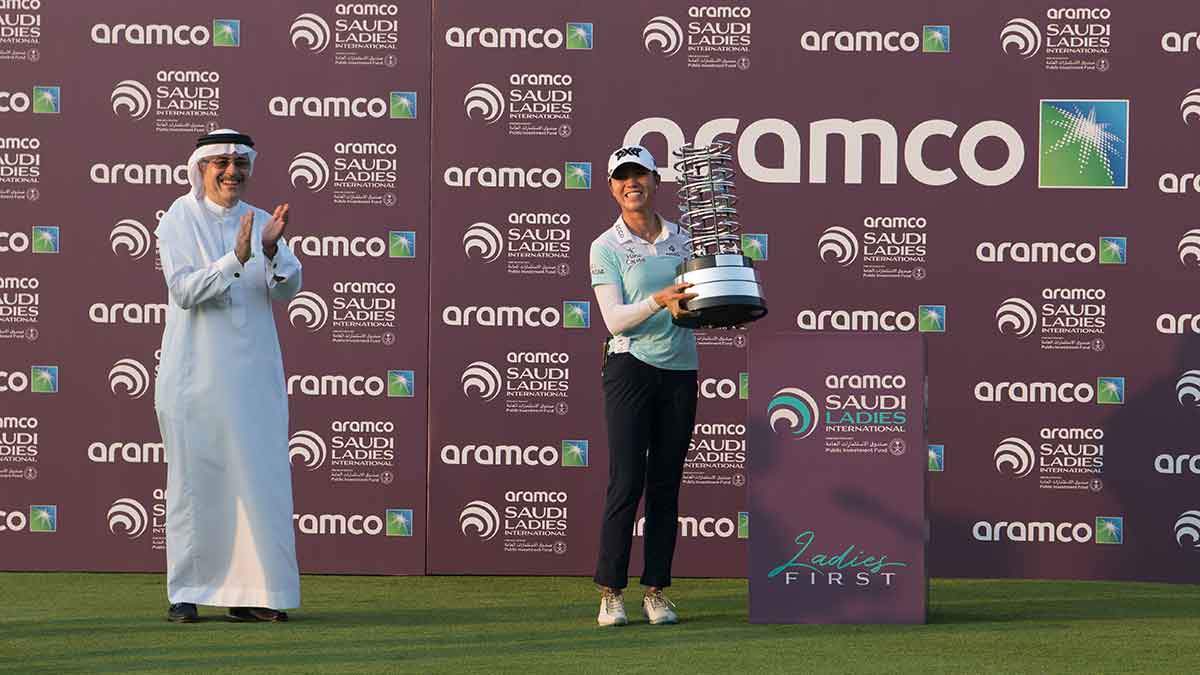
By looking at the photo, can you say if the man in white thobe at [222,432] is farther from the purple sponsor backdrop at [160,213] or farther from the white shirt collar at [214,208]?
the purple sponsor backdrop at [160,213]

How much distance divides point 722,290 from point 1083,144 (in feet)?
8.92

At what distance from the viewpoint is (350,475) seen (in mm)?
7367

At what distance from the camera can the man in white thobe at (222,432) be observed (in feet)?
19.1

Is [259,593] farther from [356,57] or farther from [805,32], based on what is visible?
[805,32]

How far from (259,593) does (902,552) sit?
7.44ft

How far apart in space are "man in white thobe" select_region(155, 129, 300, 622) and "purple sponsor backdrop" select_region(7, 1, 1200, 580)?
1.48 metres

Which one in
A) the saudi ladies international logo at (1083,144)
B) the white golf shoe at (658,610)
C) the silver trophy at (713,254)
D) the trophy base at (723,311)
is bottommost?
the white golf shoe at (658,610)

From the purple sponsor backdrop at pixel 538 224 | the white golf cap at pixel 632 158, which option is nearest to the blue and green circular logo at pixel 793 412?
the white golf cap at pixel 632 158

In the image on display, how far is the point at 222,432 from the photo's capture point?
19.1 feet

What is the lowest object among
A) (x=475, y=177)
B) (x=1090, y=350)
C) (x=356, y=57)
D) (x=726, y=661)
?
(x=726, y=661)

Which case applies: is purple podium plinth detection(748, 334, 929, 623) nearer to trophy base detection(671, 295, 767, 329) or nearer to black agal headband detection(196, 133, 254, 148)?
trophy base detection(671, 295, 767, 329)

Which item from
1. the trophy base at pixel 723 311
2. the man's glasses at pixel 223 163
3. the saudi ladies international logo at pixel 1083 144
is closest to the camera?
the trophy base at pixel 723 311

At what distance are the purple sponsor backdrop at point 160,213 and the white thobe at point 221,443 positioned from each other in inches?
57.5

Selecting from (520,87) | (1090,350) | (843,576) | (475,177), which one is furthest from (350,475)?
(1090,350)
